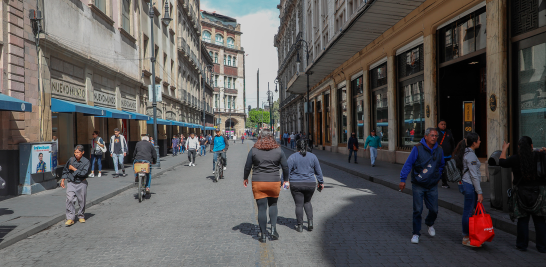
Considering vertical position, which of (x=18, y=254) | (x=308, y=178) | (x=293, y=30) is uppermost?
(x=293, y=30)

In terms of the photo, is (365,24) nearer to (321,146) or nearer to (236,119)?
(321,146)

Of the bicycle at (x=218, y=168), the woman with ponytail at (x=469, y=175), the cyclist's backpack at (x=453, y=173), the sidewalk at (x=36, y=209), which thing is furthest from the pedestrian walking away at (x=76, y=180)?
the woman with ponytail at (x=469, y=175)

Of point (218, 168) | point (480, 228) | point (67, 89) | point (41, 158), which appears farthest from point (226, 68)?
point (480, 228)

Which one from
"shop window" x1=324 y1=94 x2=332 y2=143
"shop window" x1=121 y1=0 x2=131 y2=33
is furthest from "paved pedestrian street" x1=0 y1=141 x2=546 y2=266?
"shop window" x1=324 y1=94 x2=332 y2=143

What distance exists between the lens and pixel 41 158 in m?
10.7

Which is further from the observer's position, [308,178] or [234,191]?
[234,191]

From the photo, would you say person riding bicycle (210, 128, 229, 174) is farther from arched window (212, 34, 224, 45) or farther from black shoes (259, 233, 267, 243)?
arched window (212, 34, 224, 45)

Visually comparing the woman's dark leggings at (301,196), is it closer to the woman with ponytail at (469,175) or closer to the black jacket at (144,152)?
the woman with ponytail at (469,175)

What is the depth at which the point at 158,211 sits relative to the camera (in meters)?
8.14

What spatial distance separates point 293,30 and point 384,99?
3357cm

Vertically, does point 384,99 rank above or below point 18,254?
above

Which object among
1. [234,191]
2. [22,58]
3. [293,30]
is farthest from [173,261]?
[293,30]

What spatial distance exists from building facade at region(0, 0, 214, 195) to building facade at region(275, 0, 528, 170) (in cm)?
1058

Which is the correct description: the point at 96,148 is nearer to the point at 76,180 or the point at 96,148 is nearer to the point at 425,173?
the point at 76,180
